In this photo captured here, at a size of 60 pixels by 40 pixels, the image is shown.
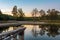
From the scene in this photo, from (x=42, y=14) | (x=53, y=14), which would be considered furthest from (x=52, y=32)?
(x=42, y=14)

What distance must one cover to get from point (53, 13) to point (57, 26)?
4.39 feet

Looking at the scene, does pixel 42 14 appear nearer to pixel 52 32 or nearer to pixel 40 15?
pixel 40 15

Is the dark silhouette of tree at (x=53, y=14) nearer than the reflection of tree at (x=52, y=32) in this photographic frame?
No

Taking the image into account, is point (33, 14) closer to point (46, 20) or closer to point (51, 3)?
point (46, 20)

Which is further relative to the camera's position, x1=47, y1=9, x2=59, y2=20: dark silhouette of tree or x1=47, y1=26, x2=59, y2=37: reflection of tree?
x1=47, y1=9, x2=59, y2=20: dark silhouette of tree

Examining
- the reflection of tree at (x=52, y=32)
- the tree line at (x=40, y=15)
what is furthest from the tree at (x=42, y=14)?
the reflection of tree at (x=52, y=32)

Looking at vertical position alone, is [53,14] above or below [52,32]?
above

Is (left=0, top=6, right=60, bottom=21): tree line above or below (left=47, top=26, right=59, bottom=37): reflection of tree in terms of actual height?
above

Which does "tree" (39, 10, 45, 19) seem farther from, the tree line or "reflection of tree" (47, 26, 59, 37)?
"reflection of tree" (47, 26, 59, 37)

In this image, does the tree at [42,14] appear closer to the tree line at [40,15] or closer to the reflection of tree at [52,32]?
the tree line at [40,15]

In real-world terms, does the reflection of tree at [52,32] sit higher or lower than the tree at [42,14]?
lower

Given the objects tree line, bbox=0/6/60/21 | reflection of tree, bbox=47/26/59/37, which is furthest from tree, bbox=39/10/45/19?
reflection of tree, bbox=47/26/59/37

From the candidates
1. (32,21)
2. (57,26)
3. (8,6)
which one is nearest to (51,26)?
(57,26)

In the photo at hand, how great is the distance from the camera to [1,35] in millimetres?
2225
